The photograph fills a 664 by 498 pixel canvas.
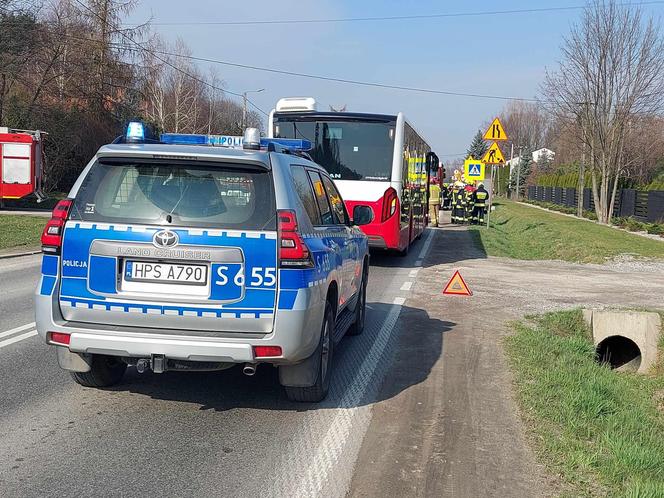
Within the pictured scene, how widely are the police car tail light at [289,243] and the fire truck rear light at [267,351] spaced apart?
56cm

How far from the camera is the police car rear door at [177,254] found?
4.66 meters

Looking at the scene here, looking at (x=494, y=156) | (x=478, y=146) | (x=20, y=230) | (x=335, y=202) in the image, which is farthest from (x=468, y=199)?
(x=478, y=146)

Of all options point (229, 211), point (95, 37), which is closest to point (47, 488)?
point (229, 211)

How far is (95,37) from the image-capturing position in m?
38.0

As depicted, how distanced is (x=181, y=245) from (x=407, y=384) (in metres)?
2.51

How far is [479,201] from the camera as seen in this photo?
98.1ft

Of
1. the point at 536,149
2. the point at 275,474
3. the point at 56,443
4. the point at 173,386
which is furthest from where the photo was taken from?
the point at 536,149

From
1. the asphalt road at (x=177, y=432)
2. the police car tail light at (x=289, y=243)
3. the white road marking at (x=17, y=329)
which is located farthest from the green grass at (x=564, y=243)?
the police car tail light at (x=289, y=243)

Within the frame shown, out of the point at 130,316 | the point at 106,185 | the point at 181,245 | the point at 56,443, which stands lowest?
the point at 56,443

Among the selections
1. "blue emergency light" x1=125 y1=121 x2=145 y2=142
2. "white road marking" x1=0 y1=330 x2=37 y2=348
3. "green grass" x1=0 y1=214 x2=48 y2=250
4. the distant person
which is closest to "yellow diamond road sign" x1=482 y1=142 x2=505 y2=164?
the distant person

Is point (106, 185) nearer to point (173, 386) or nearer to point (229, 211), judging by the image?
point (229, 211)

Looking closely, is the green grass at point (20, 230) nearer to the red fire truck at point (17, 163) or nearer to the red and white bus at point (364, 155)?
the red fire truck at point (17, 163)

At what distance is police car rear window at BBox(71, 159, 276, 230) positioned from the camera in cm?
474

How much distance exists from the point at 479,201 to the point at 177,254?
26.3m
